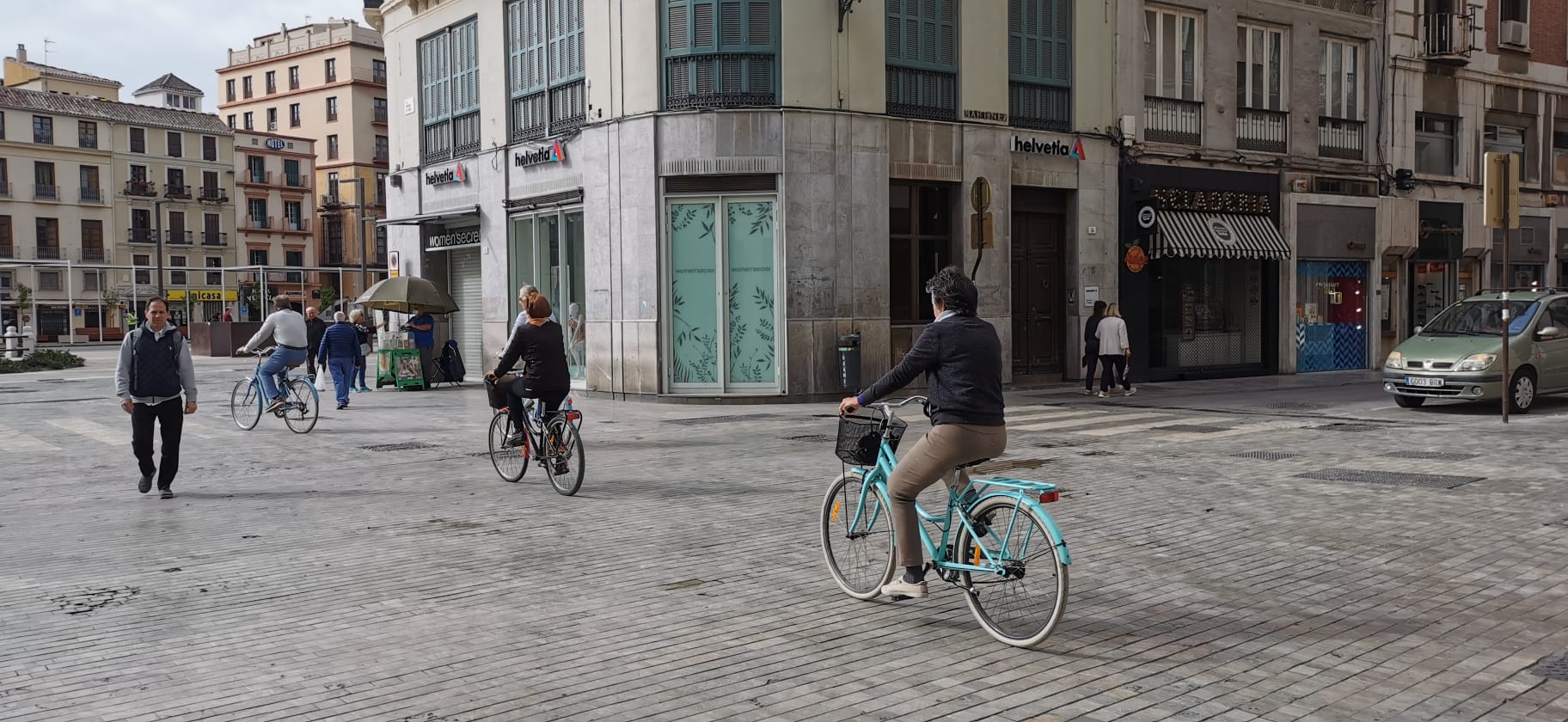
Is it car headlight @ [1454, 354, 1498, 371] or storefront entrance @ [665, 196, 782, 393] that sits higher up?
storefront entrance @ [665, 196, 782, 393]

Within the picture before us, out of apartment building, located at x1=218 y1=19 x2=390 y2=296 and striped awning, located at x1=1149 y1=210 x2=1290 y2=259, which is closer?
striped awning, located at x1=1149 y1=210 x2=1290 y2=259

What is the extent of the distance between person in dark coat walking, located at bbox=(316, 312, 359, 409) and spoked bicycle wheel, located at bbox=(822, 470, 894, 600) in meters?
14.2

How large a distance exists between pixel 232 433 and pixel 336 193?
253 feet

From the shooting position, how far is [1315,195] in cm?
2597

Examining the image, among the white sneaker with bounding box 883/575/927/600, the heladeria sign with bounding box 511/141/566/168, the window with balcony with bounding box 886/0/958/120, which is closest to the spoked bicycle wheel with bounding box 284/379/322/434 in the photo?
the heladeria sign with bounding box 511/141/566/168

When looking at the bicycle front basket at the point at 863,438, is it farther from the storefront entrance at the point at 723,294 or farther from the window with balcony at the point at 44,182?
the window with balcony at the point at 44,182

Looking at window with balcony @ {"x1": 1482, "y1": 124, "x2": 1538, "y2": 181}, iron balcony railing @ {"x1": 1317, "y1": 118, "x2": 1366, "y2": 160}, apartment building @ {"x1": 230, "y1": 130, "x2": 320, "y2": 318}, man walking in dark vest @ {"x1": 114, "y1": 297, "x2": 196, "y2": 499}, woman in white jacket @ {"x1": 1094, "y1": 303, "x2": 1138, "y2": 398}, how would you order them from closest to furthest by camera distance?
1. man walking in dark vest @ {"x1": 114, "y1": 297, "x2": 196, "y2": 499}
2. woman in white jacket @ {"x1": 1094, "y1": 303, "x2": 1138, "y2": 398}
3. iron balcony railing @ {"x1": 1317, "y1": 118, "x2": 1366, "y2": 160}
4. window with balcony @ {"x1": 1482, "y1": 124, "x2": 1538, "y2": 181}
5. apartment building @ {"x1": 230, "y1": 130, "x2": 320, "y2": 318}

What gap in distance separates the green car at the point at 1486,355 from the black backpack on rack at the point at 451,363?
1692 centimetres

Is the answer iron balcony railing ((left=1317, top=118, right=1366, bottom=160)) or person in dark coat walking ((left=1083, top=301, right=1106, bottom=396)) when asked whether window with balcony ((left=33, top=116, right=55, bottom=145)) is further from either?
iron balcony railing ((left=1317, top=118, right=1366, bottom=160))

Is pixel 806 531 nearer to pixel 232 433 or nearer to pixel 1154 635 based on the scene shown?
pixel 1154 635

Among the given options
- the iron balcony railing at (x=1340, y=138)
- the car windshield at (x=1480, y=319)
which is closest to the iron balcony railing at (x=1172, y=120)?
the iron balcony railing at (x=1340, y=138)

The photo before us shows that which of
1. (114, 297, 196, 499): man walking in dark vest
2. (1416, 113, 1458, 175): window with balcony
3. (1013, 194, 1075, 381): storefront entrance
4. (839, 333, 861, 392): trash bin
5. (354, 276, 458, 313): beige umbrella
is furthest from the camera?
(1416, 113, 1458, 175): window with balcony

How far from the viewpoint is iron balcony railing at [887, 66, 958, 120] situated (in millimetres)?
20344

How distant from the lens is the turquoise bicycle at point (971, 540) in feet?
16.8
